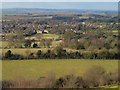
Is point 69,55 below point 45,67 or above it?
above

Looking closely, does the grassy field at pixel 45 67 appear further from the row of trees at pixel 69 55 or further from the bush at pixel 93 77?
the bush at pixel 93 77

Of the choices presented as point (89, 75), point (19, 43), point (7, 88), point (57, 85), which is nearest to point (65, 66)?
point (89, 75)

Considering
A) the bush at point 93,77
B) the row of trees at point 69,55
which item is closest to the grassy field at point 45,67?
the row of trees at point 69,55

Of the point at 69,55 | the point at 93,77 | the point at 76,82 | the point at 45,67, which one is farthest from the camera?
the point at 69,55

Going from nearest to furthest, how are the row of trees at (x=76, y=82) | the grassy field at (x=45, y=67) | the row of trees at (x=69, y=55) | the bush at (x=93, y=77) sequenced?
the row of trees at (x=76, y=82), the bush at (x=93, y=77), the grassy field at (x=45, y=67), the row of trees at (x=69, y=55)

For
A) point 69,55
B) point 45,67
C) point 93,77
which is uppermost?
point 69,55

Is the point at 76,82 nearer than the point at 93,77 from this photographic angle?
Yes

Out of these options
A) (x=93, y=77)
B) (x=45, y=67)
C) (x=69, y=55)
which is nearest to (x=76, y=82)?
(x=93, y=77)

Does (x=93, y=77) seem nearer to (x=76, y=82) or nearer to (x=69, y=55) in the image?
(x=76, y=82)
